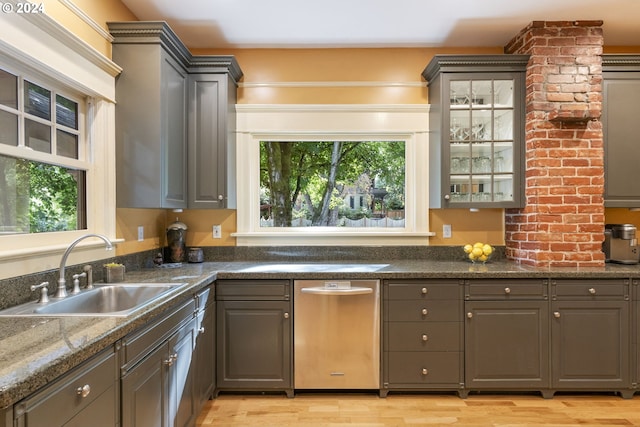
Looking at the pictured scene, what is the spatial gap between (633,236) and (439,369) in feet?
6.18

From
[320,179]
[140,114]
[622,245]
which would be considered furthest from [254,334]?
[622,245]

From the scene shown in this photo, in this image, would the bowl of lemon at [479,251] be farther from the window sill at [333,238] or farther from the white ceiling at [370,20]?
the white ceiling at [370,20]

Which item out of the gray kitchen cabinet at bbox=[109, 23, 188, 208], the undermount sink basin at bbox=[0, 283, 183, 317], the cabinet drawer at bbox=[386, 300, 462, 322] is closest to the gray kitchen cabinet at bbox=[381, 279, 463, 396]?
the cabinet drawer at bbox=[386, 300, 462, 322]

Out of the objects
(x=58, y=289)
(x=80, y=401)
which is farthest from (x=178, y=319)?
(x=80, y=401)

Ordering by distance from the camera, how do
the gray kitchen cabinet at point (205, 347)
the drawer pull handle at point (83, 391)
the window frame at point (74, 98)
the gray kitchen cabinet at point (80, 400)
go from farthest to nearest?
the gray kitchen cabinet at point (205, 347) < the window frame at point (74, 98) < the drawer pull handle at point (83, 391) < the gray kitchen cabinet at point (80, 400)

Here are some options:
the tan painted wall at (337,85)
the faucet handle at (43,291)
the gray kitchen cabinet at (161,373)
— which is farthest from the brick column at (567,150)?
the faucet handle at (43,291)

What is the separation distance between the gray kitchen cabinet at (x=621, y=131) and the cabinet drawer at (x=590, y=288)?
0.70 meters

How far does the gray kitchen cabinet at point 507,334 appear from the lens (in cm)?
266

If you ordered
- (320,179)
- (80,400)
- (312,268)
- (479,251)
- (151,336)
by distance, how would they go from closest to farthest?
1. (80,400)
2. (151,336)
3. (312,268)
4. (479,251)
5. (320,179)

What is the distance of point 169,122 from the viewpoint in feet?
8.62

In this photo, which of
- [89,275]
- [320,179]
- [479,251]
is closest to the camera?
[89,275]

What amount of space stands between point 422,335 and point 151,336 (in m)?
1.80

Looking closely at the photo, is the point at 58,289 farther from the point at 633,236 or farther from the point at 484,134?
the point at 633,236

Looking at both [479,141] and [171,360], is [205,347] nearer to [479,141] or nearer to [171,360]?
[171,360]
